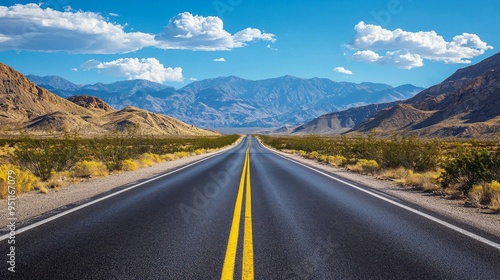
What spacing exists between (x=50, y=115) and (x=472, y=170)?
5983 inches

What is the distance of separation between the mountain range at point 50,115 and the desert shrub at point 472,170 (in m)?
135

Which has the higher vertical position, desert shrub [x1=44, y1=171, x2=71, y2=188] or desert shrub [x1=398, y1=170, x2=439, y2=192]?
desert shrub [x1=44, y1=171, x2=71, y2=188]

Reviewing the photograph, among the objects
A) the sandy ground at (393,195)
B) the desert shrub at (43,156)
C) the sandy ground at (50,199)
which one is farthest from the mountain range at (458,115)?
the sandy ground at (50,199)

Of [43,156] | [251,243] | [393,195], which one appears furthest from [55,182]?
[393,195]

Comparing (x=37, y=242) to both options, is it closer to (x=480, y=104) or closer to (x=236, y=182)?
(x=236, y=182)

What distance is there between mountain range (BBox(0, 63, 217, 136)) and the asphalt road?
5287 inches

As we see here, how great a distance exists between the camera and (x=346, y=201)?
29.9ft

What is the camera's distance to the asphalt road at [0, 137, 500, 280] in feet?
13.8

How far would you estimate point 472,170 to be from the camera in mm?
11594

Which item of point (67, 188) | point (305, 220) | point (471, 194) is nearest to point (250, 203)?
point (305, 220)

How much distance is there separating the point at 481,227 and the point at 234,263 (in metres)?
5.00

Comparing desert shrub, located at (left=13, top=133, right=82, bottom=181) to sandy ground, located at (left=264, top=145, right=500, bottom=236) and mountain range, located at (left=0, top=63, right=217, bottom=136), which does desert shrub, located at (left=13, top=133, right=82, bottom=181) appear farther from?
mountain range, located at (left=0, top=63, right=217, bottom=136)

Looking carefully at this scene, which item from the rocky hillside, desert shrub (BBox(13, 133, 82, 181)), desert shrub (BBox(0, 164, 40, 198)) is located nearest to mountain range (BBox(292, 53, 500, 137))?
the rocky hillside

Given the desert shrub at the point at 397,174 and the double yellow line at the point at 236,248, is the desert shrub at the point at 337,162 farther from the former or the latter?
the double yellow line at the point at 236,248
